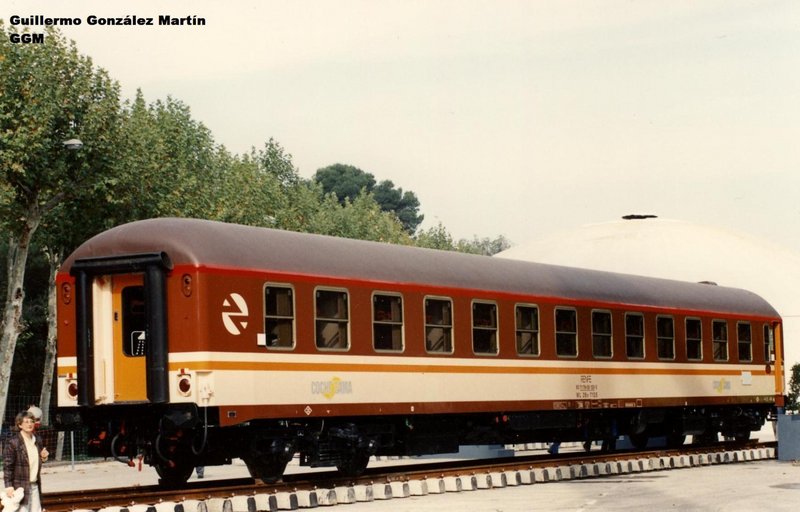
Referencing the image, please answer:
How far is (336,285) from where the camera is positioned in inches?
856

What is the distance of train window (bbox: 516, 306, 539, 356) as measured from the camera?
86.3 ft

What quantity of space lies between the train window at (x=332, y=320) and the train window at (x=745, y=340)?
Answer: 1563cm

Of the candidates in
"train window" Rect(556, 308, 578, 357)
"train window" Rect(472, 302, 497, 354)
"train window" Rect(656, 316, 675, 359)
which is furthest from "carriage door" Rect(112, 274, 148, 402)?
"train window" Rect(656, 316, 675, 359)

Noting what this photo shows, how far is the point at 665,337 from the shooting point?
Result: 103 feet

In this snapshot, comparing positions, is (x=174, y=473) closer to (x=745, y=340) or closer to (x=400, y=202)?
(x=745, y=340)

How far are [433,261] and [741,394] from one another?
1327 cm

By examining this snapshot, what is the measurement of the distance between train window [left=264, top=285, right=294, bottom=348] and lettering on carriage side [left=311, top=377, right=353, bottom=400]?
0.83 metres

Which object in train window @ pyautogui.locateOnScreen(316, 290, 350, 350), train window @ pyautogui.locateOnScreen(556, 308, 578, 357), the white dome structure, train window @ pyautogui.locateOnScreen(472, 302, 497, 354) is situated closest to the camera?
train window @ pyautogui.locateOnScreen(316, 290, 350, 350)

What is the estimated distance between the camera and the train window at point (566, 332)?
90.2 feet

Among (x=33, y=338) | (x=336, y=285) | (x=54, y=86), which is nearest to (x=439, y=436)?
(x=336, y=285)

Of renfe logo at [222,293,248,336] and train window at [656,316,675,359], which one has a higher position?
renfe logo at [222,293,248,336]

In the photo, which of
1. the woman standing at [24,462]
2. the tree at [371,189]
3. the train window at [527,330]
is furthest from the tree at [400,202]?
the woman standing at [24,462]

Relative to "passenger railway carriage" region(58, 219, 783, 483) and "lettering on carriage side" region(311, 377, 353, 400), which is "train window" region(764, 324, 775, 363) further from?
"lettering on carriage side" region(311, 377, 353, 400)

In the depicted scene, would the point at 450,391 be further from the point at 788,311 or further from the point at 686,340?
the point at 788,311
